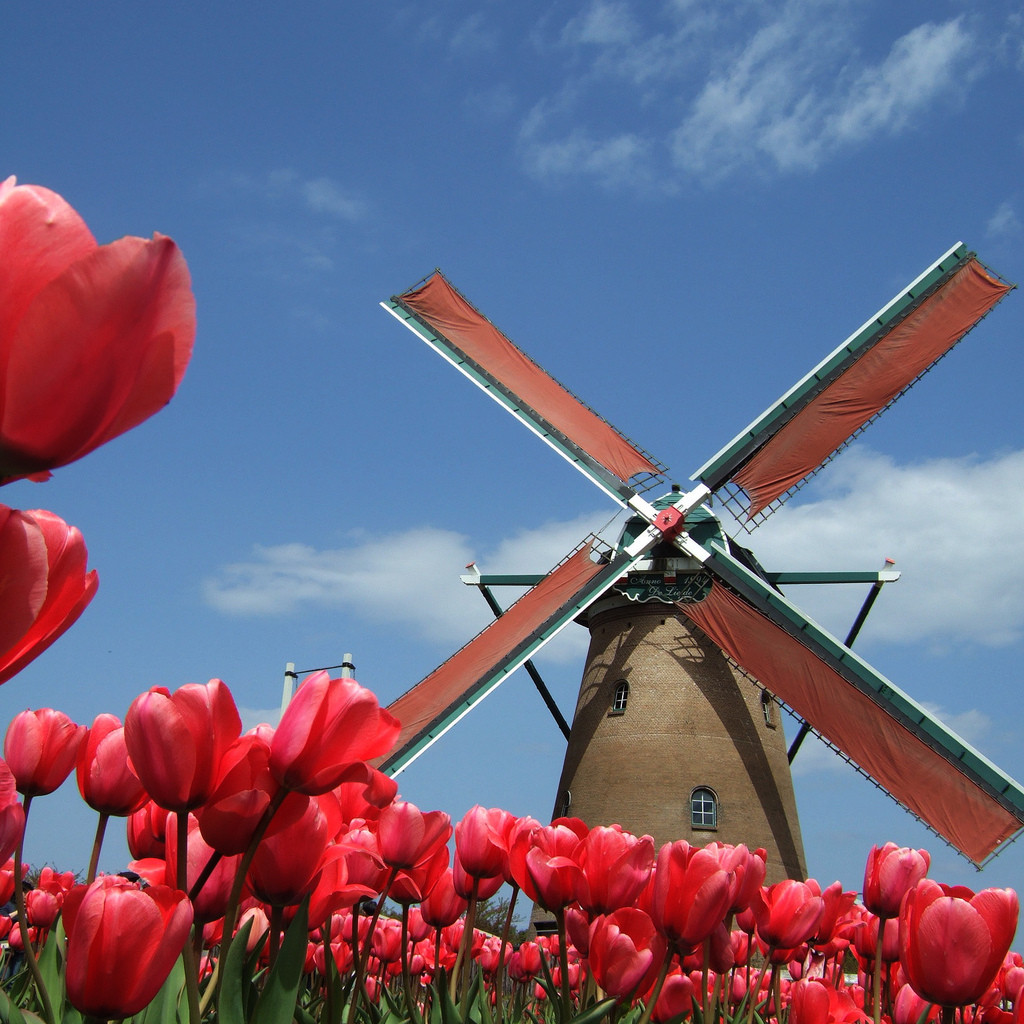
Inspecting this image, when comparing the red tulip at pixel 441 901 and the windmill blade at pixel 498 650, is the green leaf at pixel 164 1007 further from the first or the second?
the windmill blade at pixel 498 650

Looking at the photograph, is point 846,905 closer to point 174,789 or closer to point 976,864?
point 174,789

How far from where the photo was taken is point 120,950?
1.19 m

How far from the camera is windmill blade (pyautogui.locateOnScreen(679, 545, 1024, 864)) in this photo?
1416 cm

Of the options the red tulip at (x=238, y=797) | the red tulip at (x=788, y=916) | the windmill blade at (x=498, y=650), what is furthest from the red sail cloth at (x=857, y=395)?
the red tulip at (x=238, y=797)

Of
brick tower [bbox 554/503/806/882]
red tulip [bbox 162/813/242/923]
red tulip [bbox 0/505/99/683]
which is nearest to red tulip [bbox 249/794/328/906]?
red tulip [bbox 162/813/242/923]

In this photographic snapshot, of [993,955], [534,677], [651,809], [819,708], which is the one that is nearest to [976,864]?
[819,708]

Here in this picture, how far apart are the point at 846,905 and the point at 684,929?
5.27ft

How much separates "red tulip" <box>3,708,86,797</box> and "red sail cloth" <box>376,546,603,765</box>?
13703 millimetres

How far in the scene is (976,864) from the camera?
1395 centimetres

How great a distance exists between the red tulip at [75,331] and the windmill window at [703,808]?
16755 millimetres

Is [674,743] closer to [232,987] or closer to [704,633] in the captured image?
[704,633]

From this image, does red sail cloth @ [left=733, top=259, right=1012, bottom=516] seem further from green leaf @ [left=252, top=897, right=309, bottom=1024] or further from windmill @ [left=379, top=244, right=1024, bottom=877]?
green leaf @ [left=252, top=897, right=309, bottom=1024]

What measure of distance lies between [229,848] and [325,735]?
8.2 inches

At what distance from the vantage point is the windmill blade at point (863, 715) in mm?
14164
